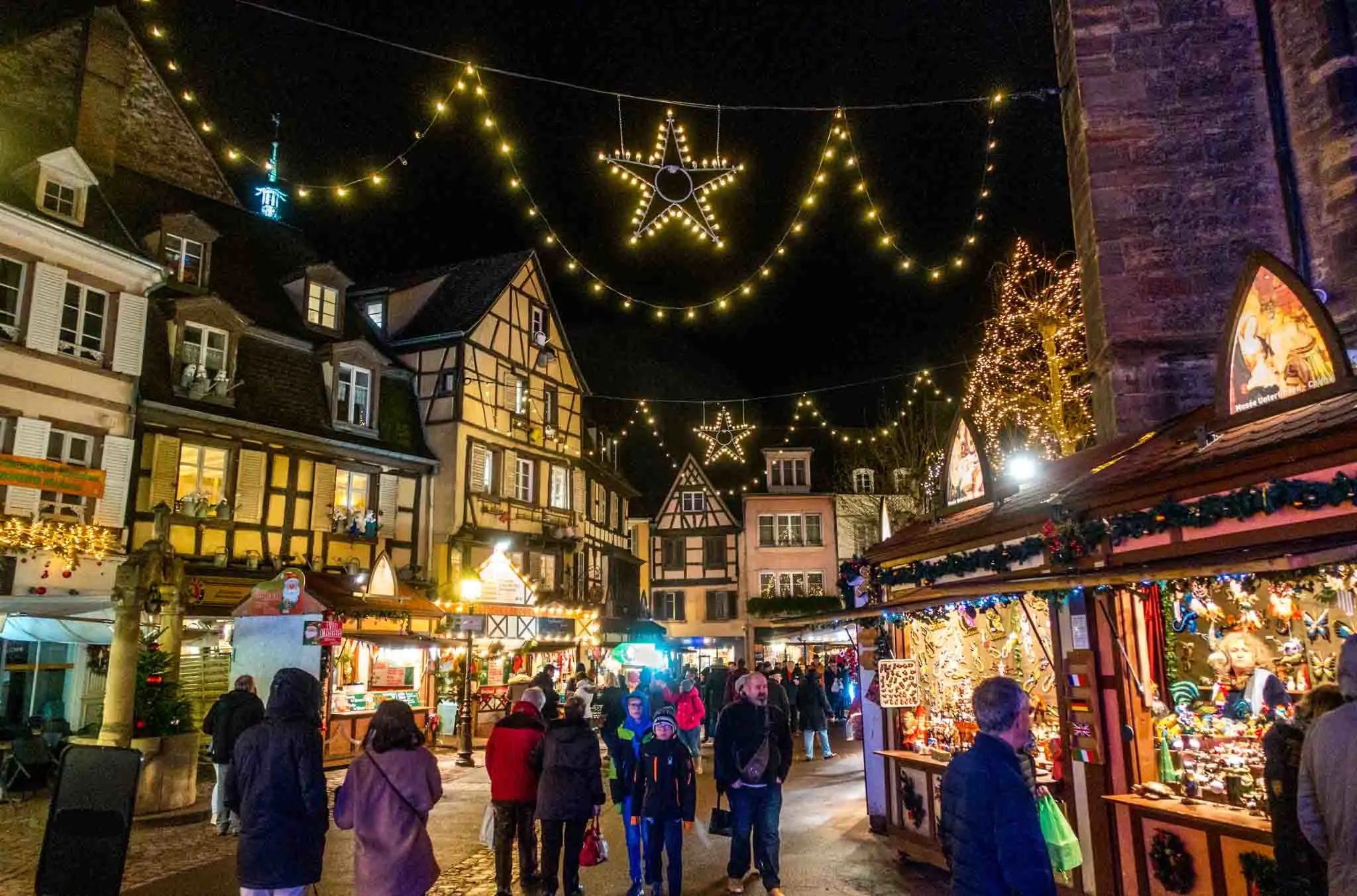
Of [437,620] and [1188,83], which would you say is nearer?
[1188,83]

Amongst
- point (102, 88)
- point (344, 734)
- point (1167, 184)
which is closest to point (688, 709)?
point (344, 734)


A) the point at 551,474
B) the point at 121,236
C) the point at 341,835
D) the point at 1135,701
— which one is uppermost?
the point at 121,236

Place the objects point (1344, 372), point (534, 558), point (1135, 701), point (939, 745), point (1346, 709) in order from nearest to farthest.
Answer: point (1346, 709) → point (1344, 372) → point (1135, 701) → point (939, 745) → point (534, 558)

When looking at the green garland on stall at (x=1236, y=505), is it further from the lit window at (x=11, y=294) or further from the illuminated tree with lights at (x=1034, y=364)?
the lit window at (x=11, y=294)

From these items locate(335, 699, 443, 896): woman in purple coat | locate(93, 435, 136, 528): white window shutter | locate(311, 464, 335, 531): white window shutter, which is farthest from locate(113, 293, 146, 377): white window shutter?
locate(335, 699, 443, 896): woman in purple coat

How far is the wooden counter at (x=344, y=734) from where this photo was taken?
17.0 metres

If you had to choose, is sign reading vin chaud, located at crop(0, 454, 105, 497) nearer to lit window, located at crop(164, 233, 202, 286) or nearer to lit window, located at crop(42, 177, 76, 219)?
lit window, located at crop(42, 177, 76, 219)

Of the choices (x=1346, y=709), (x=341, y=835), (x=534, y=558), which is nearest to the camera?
(x=1346, y=709)

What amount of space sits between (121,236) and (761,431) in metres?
29.3

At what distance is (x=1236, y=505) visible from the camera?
19.6 feet

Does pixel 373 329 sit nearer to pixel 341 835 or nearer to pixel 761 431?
pixel 341 835

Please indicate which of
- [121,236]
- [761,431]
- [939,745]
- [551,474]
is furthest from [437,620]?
[761,431]

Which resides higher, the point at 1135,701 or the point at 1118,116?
the point at 1118,116

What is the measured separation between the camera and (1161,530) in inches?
258
